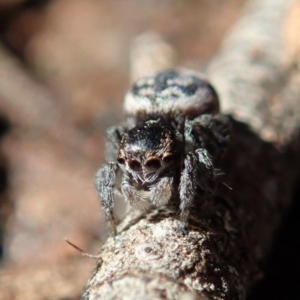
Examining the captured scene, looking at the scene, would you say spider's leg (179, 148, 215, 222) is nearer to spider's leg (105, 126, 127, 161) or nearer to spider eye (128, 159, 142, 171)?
spider eye (128, 159, 142, 171)

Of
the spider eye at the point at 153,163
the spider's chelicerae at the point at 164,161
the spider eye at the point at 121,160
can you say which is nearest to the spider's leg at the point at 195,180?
the spider's chelicerae at the point at 164,161

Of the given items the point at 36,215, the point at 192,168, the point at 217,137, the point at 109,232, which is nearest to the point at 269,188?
the point at 217,137

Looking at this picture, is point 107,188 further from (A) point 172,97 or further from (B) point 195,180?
(A) point 172,97

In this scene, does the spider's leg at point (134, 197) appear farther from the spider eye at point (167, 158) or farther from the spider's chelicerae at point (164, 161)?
the spider eye at point (167, 158)

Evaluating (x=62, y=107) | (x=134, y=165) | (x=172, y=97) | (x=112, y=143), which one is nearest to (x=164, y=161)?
(x=134, y=165)

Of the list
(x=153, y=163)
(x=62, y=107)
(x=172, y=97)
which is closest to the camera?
(x=153, y=163)
